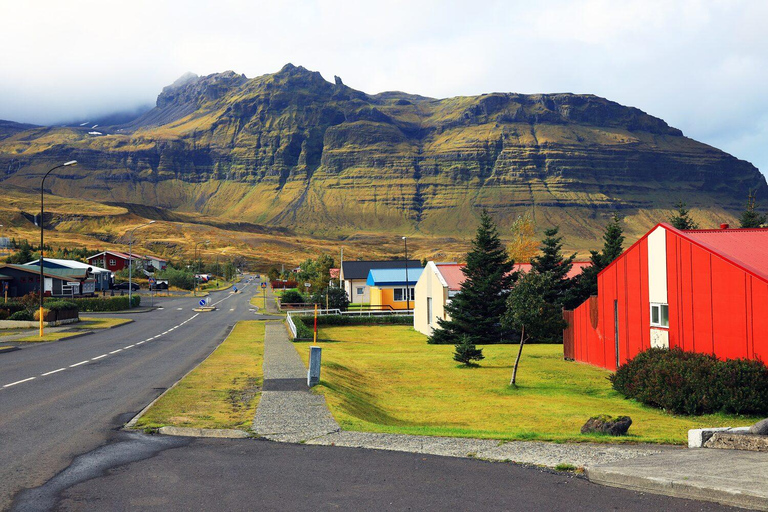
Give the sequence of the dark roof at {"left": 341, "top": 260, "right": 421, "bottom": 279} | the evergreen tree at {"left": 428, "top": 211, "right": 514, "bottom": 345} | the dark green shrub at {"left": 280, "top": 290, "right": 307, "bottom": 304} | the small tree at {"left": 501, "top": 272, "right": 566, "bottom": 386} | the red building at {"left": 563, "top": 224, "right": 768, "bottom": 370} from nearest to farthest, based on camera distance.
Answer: the red building at {"left": 563, "top": 224, "right": 768, "bottom": 370}
the small tree at {"left": 501, "top": 272, "right": 566, "bottom": 386}
the evergreen tree at {"left": 428, "top": 211, "right": 514, "bottom": 345}
the dark green shrub at {"left": 280, "top": 290, "right": 307, "bottom": 304}
the dark roof at {"left": 341, "top": 260, "right": 421, "bottom": 279}

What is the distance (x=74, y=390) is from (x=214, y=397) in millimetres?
4777

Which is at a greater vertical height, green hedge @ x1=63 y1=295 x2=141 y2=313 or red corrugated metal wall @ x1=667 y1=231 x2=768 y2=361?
red corrugated metal wall @ x1=667 y1=231 x2=768 y2=361

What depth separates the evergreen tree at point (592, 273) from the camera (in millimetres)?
43000

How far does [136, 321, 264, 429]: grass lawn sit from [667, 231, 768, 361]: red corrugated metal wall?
14526mm

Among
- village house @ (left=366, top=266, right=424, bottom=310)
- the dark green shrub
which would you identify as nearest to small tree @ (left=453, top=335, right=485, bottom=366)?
village house @ (left=366, top=266, right=424, bottom=310)

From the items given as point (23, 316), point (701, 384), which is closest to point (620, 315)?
point (701, 384)

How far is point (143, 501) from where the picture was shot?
26.6ft

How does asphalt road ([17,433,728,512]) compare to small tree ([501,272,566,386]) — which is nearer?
asphalt road ([17,433,728,512])

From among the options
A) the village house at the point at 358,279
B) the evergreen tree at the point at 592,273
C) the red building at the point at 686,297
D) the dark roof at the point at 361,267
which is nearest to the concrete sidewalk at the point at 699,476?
the red building at the point at 686,297

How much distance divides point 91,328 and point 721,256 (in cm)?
4003

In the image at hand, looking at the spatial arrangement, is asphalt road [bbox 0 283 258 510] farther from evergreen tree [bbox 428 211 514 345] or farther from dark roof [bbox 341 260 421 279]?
dark roof [bbox 341 260 421 279]

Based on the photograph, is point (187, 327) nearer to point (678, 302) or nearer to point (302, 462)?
point (678, 302)

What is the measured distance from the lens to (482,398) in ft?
73.5

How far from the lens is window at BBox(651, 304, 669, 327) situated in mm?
23953
